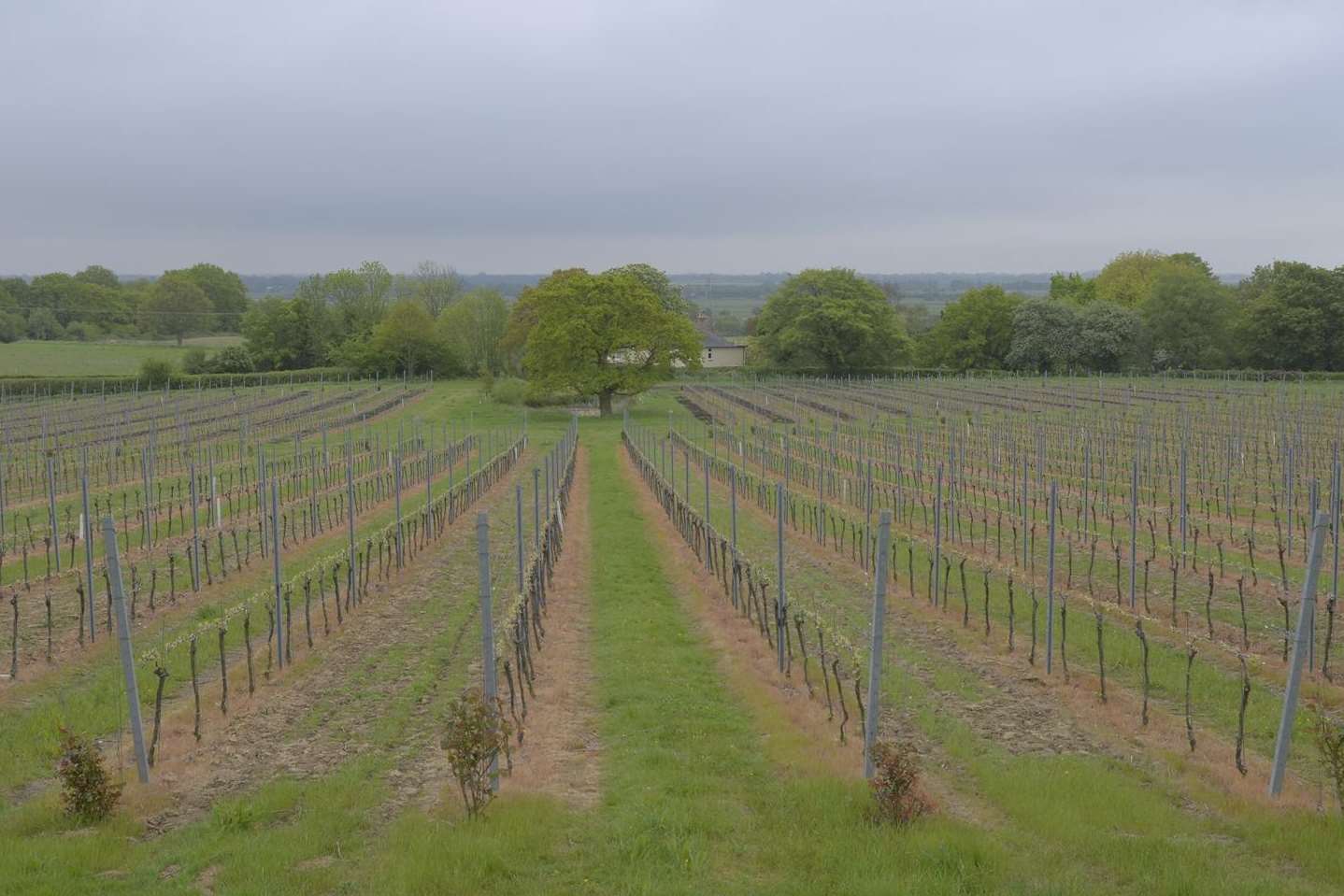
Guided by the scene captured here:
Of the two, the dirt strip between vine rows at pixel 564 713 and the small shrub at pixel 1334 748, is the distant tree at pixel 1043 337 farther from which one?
the small shrub at pixel 1334 748

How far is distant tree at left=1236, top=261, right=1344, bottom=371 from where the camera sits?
67188mm

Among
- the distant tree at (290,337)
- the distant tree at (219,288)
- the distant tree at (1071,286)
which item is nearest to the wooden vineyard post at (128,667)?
the distant tree at (290,337)

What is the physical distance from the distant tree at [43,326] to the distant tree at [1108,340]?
9647 centimetres

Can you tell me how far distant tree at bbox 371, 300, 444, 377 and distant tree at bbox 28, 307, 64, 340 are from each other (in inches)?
1894

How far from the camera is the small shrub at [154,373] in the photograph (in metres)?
66.6

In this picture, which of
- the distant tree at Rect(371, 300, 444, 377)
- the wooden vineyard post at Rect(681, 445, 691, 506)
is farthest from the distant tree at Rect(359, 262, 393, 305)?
the wooden vineyard post at Rect(681, 445, 691, 506)

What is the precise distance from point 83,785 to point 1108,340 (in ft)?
253

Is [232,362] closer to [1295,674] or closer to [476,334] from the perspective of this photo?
[476,334]

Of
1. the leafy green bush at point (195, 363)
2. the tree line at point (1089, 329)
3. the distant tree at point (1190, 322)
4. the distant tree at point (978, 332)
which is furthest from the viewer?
the distant tree at point (978, 332)

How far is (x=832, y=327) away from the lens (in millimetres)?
74938

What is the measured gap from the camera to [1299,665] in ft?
24.1

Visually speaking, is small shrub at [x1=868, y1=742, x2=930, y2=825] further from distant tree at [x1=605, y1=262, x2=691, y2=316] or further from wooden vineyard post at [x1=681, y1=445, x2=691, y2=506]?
distant tree at [x1=605, y1=262, x2=691, y2=316]

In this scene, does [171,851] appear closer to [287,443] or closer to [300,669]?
[300,669]

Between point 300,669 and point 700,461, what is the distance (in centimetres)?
2427
